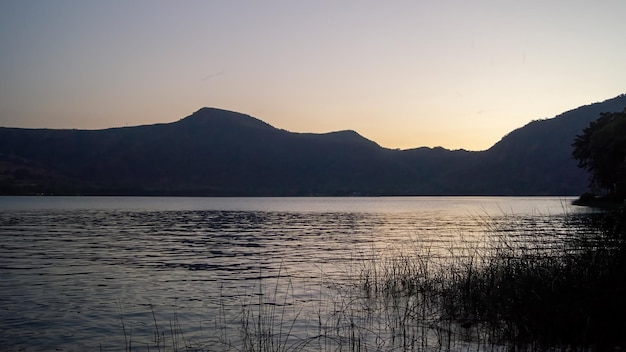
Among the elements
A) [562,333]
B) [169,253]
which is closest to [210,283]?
[169,253]

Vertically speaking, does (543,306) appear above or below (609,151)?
below

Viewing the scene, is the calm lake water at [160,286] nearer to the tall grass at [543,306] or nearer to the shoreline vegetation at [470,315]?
the shoreline vegetation at [470,315]

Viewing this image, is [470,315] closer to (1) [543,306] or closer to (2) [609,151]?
(1) [543,306]

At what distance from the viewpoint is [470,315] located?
17047 mm

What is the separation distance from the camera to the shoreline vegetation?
1209 cm

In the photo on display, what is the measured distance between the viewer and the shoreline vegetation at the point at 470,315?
1209cm

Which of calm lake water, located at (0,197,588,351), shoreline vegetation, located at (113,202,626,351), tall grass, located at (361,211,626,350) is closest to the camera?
tall grass, located at (361,211,626,350)

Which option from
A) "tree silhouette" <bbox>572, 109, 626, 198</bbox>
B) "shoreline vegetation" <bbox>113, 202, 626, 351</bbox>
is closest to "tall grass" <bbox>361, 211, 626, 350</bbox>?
"shoreline vegetation" <bbox>113, 202, 626, 351</bbox>

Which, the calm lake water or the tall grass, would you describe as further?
Result: the calm lake water

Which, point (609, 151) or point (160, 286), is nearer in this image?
point (160, 286)

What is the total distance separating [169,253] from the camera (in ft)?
128

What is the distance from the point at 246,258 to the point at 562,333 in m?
25.7

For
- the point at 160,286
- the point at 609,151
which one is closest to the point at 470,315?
the point at 160,286

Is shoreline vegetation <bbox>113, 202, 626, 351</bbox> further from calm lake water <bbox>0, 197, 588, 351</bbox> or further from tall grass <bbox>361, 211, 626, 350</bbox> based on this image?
calm lake water <bbox>0, 197, 588, 351</bbox>
